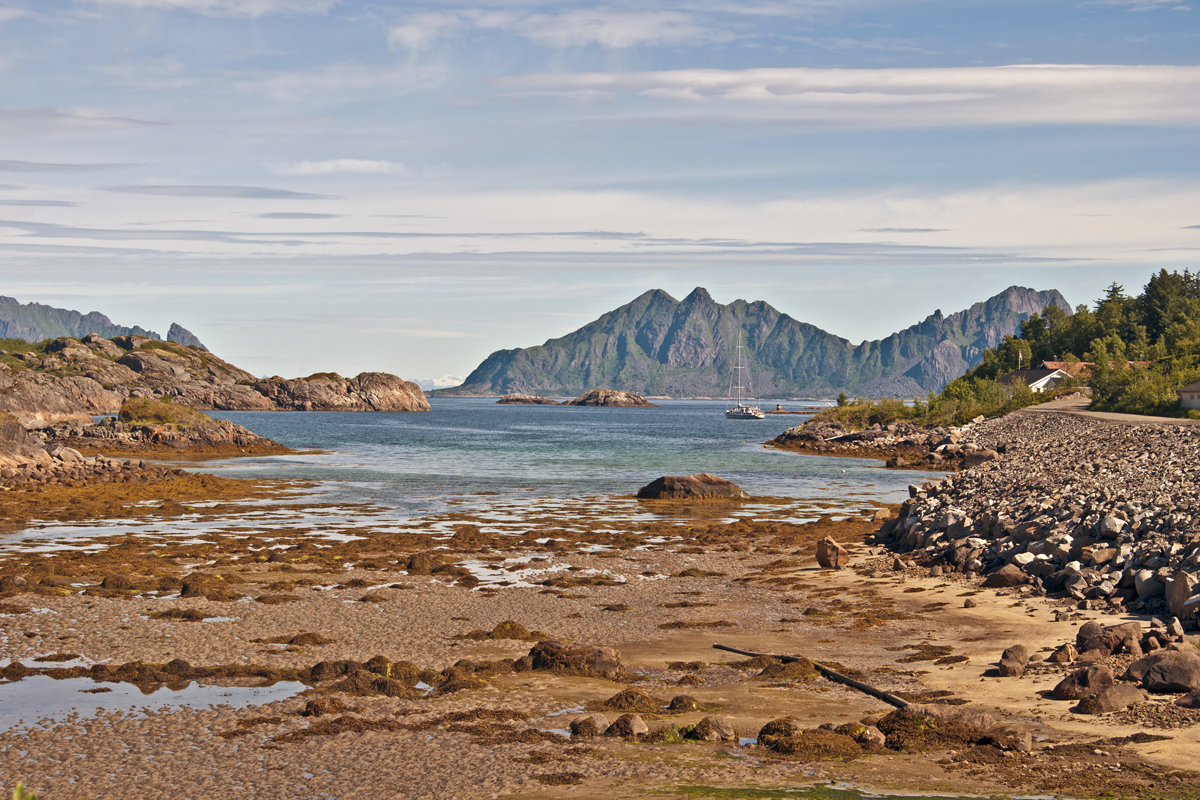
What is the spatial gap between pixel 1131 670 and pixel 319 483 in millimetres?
47141

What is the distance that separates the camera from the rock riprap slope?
65.8ft

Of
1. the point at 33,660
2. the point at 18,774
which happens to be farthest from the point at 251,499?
the point at 18,774

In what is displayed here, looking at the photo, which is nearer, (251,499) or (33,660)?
(33,660)

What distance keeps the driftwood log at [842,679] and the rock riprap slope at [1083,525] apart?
694cm

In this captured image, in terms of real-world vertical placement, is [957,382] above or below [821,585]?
above

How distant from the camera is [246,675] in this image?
15758 mm

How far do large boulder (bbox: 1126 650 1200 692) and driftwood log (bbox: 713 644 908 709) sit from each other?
3.38 meters

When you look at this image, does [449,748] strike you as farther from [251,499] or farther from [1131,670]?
[251,499]

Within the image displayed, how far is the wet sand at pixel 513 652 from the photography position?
1139cm

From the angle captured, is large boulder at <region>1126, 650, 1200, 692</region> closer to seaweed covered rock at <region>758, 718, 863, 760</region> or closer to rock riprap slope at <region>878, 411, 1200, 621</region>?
rock riprap slope at <region>878, 411, 1200, 621</region>

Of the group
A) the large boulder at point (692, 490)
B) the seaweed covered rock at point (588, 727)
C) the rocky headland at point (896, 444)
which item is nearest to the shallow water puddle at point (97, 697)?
the seaweed covered rock at point (588, 727)

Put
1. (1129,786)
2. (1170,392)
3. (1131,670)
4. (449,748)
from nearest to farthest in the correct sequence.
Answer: (1129,786), (449,748), (1131,670), (1170,392)

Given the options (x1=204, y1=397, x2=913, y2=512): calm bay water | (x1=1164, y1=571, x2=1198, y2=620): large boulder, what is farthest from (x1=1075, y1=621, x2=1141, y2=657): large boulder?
(x1=204, y1=397, x2=913, y2=512): calm bay water

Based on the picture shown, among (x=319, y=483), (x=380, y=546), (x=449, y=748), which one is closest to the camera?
(x=449, y=748)
